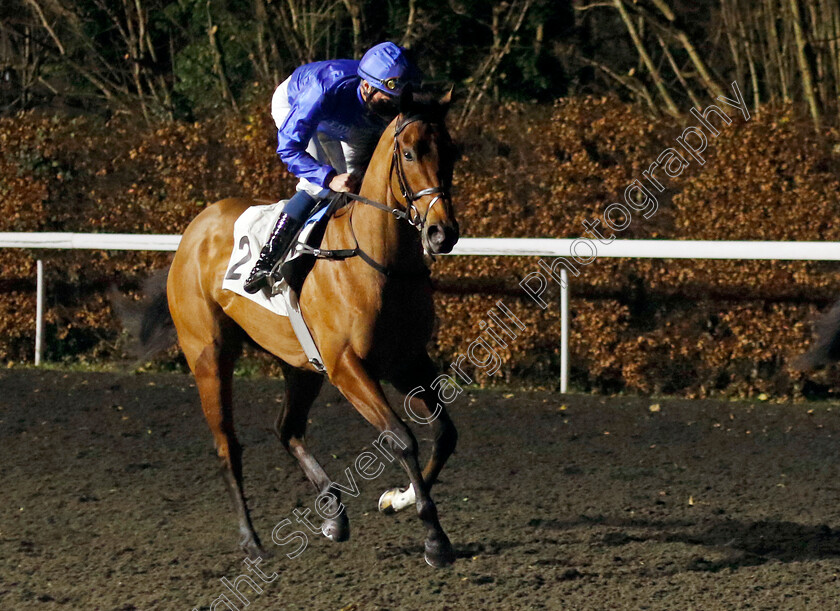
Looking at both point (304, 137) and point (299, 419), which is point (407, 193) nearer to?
point (304, 137)

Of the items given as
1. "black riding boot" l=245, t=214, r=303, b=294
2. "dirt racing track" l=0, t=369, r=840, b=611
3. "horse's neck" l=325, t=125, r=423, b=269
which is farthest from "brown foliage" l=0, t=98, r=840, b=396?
"horse's neck" l=325, t=125, r=423, b=269

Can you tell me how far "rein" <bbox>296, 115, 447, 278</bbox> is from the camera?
3680mm

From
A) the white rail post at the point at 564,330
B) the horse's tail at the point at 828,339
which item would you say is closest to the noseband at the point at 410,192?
the horse's tail at the point at 828,339

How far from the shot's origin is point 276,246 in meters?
4.39

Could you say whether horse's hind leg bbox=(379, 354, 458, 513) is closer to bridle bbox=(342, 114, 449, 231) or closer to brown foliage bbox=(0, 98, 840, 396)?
bridle bbox=(342, 114, 449, 231)

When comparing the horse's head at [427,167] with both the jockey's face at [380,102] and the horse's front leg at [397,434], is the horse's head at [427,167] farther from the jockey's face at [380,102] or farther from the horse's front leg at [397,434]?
the horse's front leg at [397,434]

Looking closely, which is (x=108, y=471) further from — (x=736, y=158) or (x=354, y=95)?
(x=736, y=158)

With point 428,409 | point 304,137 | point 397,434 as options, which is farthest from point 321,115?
point 397,434

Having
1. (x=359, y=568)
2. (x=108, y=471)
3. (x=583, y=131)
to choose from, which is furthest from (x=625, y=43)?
(x=359, y=568)

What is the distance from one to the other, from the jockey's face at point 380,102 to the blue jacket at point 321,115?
8 cm

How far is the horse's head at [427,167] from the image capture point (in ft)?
11.7

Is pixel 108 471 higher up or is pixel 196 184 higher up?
pixel 196 184

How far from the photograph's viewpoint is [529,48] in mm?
12180

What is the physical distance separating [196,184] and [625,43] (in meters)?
7.21
